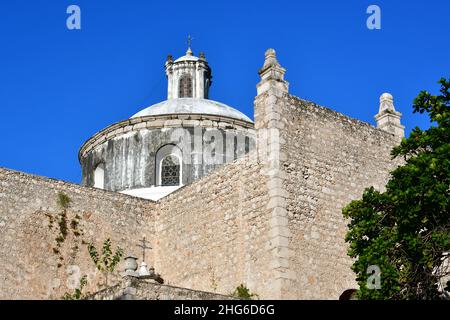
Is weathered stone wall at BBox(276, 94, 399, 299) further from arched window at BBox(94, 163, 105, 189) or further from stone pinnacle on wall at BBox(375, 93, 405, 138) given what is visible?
arched window at BBox(94, 163, 105, 189)

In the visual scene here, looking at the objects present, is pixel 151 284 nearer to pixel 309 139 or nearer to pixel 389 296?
pixel 389 296

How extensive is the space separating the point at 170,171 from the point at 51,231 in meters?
5.98

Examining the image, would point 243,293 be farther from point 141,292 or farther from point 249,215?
point 141,292

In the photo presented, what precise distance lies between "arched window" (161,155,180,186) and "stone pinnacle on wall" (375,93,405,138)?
683 centimetres

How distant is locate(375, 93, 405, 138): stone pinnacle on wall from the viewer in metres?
25.2

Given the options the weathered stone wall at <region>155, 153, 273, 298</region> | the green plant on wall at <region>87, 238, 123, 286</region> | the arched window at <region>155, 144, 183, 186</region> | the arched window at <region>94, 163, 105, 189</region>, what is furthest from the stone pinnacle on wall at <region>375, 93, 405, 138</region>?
the arched window at <region>94, 163, 105, 189</region>

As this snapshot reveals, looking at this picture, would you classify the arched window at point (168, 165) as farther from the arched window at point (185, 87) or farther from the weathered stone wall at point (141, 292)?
the weathered stone wall at point (141, 292)

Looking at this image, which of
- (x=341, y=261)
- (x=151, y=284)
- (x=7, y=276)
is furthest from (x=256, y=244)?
(x=7, y=276)

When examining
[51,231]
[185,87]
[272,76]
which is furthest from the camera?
[185,87]

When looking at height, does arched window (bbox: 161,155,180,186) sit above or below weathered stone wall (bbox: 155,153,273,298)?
above

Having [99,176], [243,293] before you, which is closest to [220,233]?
[243,293]

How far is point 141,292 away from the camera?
56.4 ft

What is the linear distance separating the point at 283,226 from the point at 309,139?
2.82 meters

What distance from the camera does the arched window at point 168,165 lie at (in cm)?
2831
